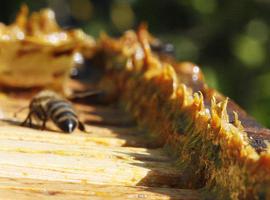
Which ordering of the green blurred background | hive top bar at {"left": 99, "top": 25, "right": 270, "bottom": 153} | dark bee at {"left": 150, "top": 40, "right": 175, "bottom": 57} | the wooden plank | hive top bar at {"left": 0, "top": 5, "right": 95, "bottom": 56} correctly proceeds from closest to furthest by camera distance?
the wooden plank < hive top bar at {"left": 99, "top": 25, "right": 270, "bottom": 153} < hive top bar at {"left": 0, "top": 5, "right": 95, "bottom": 56} < dark bee at {"left": 150, "top": 40, "right": 175, "bottom": 57} < the green blurred background

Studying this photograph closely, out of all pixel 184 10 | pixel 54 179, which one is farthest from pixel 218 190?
pixel 184 10

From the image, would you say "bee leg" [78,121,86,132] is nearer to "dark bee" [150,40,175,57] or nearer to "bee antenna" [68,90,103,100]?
"bee antenna" [68,90,103,100]

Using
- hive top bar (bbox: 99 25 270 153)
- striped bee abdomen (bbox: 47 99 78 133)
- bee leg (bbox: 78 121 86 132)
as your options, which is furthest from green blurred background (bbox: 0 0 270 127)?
bee leg (bbox: 78 121 86 132)

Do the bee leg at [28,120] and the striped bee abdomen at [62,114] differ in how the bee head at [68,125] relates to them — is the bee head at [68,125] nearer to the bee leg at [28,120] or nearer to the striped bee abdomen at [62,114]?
the striped bee abdomen at [62,114]

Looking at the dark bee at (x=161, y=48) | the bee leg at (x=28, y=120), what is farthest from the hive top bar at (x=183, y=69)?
the bee leg at (x=28, y=120)

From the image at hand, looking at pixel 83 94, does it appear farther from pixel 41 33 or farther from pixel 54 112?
pixel 54 112

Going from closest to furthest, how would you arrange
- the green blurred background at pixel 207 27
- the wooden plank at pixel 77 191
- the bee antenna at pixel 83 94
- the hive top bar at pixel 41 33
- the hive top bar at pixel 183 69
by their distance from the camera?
the wooden plank at pixel 77 191 → the hive top bar at pixel 183 69 → the hive top bar at pixel 41 33 → the bee antenna at pixel 83 94 → the green blurred background at pixel 207 27

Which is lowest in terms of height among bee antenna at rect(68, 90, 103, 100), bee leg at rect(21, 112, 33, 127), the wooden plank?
the wooden plank
